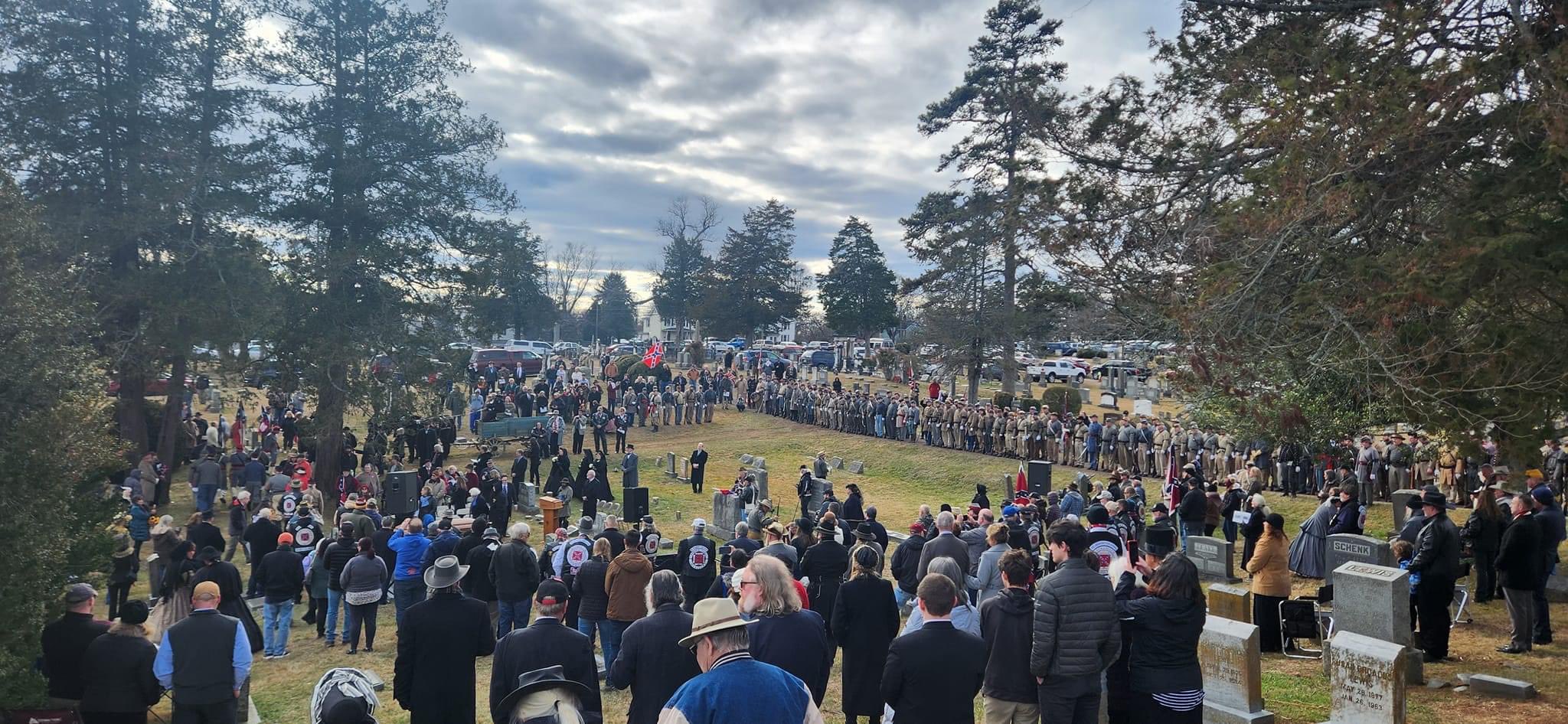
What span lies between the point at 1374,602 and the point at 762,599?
6298 mm

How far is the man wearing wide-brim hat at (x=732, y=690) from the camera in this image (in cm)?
356

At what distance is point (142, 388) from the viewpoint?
25.9 metres

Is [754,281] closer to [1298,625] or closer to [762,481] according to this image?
[762,481]

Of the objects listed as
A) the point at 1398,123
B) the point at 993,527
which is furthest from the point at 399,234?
the point at 1398,123

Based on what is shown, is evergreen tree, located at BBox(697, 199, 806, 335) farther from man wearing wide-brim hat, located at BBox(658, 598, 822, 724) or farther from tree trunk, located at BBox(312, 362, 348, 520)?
man wearing wide-brim hat, located at BBox(658, 598, 822, 724)

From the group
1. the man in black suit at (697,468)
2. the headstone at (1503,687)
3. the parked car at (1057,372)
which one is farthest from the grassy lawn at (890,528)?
the parked car at (1057,372)

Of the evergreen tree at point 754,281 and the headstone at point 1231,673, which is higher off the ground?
the evergreen tree at point 754,281

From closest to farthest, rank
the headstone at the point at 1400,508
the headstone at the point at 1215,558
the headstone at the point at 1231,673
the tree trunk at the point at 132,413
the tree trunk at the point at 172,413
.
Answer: the headstone at the point at 1231,673 < the headstone at the point at 1215,558 < the headstone at the point at 1400,508 < the tree trunk at the point at 172,413 < the tree trunk at the point at 132,413

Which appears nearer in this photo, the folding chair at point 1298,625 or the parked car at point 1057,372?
the folding chair at point 1298,625

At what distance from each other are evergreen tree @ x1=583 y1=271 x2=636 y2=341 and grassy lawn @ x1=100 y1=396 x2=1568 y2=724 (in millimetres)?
65674

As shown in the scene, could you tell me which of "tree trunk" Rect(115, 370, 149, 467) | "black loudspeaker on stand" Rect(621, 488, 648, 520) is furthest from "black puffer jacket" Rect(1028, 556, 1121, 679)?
"tree trunk" Rect(115, 370, 149, 467)

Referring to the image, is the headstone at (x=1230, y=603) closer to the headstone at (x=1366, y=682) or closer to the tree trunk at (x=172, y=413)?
the headstone at (x=1366, y=682)

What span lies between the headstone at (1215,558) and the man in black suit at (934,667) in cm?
1102

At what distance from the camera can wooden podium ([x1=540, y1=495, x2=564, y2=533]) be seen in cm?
2047
